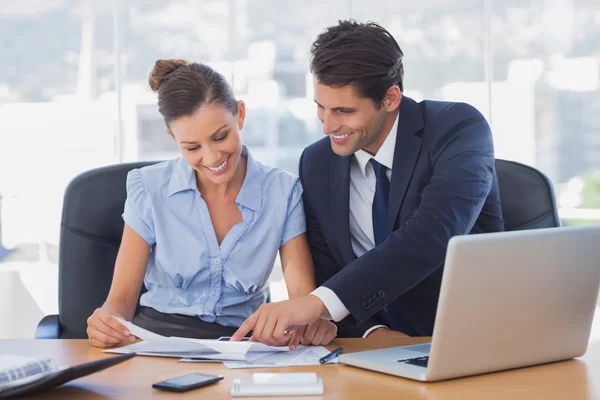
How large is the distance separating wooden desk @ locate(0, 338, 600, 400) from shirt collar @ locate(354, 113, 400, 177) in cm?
76

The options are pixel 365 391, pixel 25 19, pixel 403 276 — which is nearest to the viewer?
pixel 365 391

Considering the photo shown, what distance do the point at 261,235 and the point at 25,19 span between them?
8.39ft

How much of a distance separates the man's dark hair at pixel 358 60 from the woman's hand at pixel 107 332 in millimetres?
817

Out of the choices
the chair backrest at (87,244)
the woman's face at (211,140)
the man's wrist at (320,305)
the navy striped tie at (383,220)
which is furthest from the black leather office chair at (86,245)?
the man's wrist at (320,305)

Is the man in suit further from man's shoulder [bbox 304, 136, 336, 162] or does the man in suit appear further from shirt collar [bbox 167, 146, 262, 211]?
shirt collar [bbox 167, 146, 262, 211]

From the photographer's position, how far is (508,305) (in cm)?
137

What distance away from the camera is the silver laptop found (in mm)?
1306

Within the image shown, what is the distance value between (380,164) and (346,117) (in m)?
0.16

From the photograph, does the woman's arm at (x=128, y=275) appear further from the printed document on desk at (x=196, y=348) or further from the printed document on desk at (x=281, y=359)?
the printed document on desk at (x=281, y=359)

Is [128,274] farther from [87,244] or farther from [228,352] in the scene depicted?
[228,352]

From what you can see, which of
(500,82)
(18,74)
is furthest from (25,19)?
(500,82)

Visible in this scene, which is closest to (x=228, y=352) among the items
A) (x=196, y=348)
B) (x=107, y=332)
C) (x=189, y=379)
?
(x=196, y=348)

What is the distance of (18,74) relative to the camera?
13.6 ft

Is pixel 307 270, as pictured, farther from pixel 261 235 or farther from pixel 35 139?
pixel 35 139
